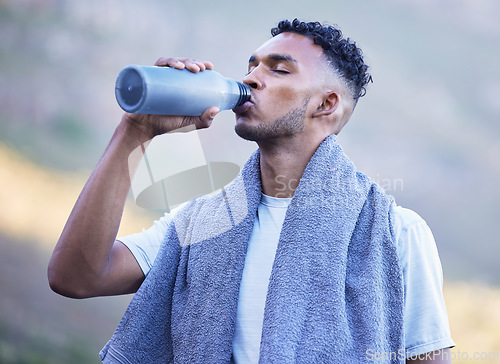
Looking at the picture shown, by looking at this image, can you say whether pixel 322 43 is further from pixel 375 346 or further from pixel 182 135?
pixel 375 346

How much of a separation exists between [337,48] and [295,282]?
2.14 feet

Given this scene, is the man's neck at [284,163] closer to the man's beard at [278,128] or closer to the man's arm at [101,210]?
the man's beard at [278,128]

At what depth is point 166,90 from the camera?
2.56 feet

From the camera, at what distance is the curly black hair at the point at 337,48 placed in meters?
1.26

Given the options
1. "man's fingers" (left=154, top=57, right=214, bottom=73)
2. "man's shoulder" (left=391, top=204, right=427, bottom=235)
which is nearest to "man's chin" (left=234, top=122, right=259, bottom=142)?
"man's fingers" (left=154, top=57, right=214, bottom=73)

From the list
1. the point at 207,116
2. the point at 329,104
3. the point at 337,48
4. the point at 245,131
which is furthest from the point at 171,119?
the point at 337,48

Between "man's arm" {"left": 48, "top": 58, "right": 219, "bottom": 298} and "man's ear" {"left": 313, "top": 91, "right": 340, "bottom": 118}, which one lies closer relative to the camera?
"man's arm" {"left": 48, "top": 58, "right": 219, "bottom": 298}

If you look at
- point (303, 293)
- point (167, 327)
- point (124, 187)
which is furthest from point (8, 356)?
point (303, 293)

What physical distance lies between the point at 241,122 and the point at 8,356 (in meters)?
1.61

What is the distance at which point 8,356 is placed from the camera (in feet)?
6.64

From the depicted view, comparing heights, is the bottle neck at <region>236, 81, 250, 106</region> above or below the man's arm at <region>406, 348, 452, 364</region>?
above

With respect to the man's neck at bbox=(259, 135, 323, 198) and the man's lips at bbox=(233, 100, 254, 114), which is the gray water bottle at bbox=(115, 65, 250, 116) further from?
the man's neck at bbox=(259, 135, 323, 198)

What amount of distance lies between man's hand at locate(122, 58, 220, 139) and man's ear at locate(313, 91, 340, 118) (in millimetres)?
409

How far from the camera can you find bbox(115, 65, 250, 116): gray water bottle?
76 cm
